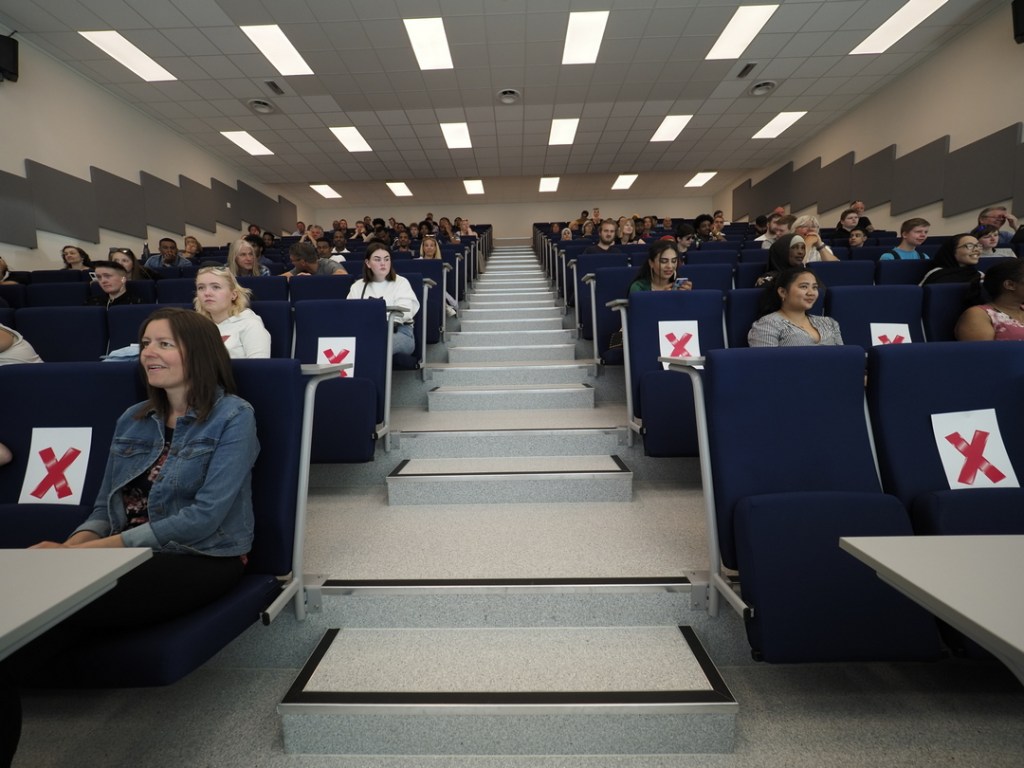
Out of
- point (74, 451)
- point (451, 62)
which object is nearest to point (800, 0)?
point (451, 62)

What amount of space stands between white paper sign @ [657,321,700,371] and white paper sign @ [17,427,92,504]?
1968mm

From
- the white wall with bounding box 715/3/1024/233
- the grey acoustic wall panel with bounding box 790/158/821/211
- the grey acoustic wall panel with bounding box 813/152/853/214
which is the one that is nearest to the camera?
the white wall with bounding box 715/3/1024/233

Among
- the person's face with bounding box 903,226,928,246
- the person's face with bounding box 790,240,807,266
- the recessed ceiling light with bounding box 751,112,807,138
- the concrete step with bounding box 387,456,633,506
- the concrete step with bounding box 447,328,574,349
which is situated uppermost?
the recessed ceiling light with bounding box 751,112,807,138

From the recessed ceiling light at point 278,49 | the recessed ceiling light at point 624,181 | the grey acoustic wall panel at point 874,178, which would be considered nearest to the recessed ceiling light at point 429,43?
the recessed ceiling light at point 278,49

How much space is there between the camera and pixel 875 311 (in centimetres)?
216

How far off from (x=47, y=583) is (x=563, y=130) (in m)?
9.31

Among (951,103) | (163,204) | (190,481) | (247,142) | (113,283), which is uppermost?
(247,142)

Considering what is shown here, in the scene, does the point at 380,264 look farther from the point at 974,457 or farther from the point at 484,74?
the point at 484,74

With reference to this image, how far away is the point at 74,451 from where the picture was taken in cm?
131

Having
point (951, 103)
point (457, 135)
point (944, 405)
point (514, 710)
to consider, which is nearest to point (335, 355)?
point (514, 710)

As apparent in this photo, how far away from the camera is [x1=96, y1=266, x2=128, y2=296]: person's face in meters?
2.74

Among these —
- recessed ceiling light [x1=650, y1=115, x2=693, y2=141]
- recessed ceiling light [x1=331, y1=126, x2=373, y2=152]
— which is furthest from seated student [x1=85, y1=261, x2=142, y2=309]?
recessed ceiling light [x1=650, y1=115, x2=693, y2=141]

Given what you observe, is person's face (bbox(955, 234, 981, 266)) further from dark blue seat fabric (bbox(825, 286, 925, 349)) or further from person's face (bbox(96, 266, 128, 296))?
person's face (bbox(96, 266, 128, 296))

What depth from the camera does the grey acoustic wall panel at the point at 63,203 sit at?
550 cm
